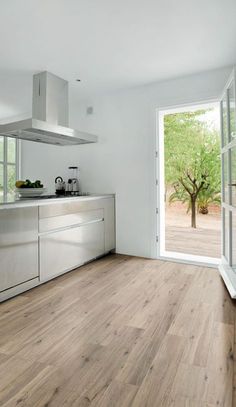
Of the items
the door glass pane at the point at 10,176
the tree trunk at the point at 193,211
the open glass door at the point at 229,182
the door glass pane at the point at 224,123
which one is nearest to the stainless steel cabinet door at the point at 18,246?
the open glass door at the point at 229,182

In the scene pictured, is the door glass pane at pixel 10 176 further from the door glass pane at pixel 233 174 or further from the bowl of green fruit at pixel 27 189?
the door glass pane at pixel 233 174

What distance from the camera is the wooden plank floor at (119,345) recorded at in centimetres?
122

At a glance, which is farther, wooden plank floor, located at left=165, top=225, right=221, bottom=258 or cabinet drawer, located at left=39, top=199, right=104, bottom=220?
wooden plank floor, located at left=165, top=225, right=221, bottom=258

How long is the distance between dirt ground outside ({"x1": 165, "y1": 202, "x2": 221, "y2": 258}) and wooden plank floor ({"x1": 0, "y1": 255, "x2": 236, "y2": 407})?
1.36 meters

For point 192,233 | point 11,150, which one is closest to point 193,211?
point 192,233

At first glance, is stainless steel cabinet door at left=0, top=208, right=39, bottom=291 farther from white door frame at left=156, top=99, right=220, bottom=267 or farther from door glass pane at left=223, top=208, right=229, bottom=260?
door glass pane at left=223, top=208, right=229, bottom=260

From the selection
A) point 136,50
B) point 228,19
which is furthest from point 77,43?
point 228,19

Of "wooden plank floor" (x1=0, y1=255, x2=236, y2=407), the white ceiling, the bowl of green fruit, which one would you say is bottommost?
"wooden plank floor" (x1=0, y1=255, x2=236, y2=407)

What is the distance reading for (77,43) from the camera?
2494mm

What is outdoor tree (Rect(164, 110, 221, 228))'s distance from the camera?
18.0 feet

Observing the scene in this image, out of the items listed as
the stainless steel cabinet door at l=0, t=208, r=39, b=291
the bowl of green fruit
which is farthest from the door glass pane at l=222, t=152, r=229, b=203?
the bowl of green fruit

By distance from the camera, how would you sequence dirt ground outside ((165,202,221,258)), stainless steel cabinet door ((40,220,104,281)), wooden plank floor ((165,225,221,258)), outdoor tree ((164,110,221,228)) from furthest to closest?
outdoor tree ((164,110,221,228)) → dirt ground outside ((165,202,221,258)) → wooden plank floor ((165,225,221,258)) → stainless steel cabinet door ((40,220,104,281))

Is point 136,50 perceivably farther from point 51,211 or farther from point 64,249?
point 64,249

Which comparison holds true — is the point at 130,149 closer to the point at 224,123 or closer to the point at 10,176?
the point at 224,123
